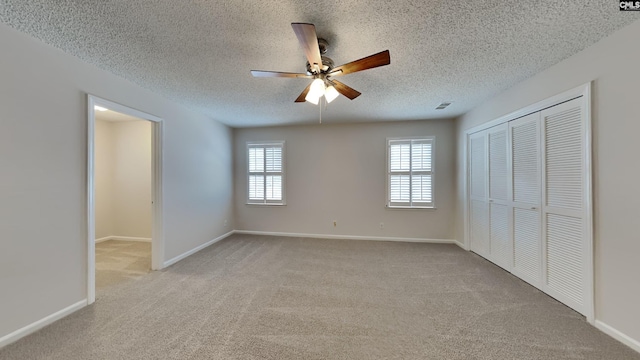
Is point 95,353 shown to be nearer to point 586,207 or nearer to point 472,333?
point 472,333

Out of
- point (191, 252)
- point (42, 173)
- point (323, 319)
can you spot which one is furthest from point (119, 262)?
point (323, 319)

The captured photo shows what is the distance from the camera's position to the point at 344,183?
4746 millimetres

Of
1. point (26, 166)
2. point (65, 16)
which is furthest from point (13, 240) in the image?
point (65, 16)

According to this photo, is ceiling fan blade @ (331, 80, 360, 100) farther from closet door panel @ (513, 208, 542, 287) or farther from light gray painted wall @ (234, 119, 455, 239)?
closet door panel @ (513, 208, 542, 287)

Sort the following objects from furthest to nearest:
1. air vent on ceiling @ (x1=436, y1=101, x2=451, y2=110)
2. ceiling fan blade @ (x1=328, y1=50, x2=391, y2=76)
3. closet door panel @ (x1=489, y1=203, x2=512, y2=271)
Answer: air vent on ceiling @ (x1=436, y1=101, x2=451, y2=110), closet door panel @ (x1=489, y1=203, x2=512, y2=271), ceiling fan blade @ (x1=328, y1=50, x2=391, y2=76)

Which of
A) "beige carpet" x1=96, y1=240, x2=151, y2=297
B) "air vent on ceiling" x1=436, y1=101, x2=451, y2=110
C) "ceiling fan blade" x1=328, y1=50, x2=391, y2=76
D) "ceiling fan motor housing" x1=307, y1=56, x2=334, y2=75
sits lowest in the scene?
"beige carpet" x1=96, y1=240, x2=151, y2=297

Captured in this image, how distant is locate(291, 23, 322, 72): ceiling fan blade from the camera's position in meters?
1.33

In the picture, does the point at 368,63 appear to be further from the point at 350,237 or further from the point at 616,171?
the point at 350,237

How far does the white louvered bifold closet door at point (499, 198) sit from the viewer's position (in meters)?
3.02

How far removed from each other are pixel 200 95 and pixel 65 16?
1.49 meters

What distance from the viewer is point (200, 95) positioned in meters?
3.07

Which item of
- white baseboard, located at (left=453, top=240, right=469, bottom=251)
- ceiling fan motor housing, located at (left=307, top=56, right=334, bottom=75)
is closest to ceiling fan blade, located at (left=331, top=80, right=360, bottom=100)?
ceiling fan motor housing, located at (left=307, top=56, right=334, bottom=75)

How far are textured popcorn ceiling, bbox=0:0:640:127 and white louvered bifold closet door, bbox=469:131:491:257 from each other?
3.48ft

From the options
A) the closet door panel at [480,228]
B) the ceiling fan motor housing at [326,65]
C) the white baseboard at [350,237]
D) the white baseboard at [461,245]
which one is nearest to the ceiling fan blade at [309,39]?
the ceiling fan motor housing at [326,65]
